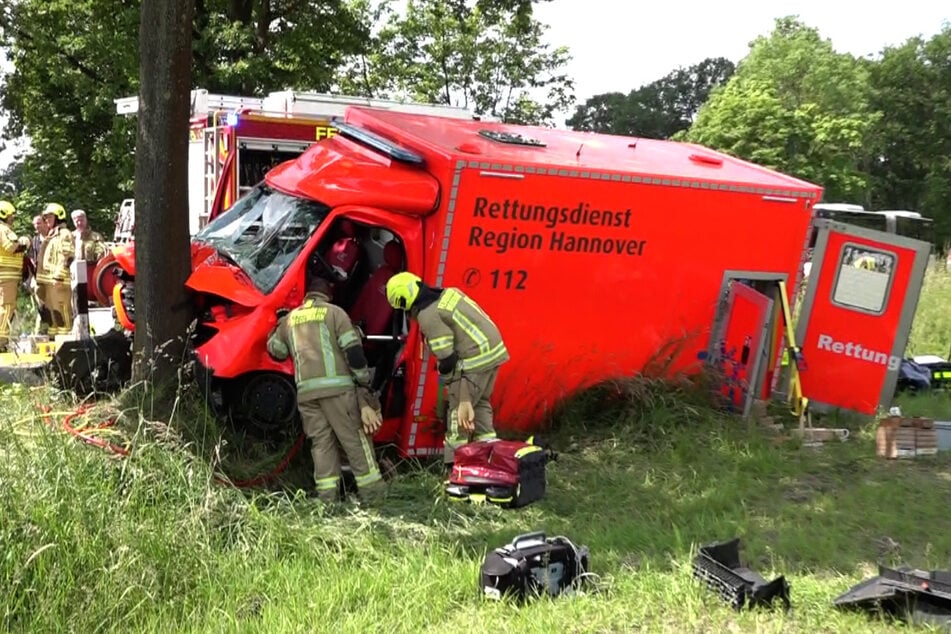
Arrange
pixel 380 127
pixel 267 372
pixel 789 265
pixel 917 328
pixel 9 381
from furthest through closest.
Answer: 1. pixel 917 328
2. pixel 789 265
3. pixel 380 127
4. pixel 9 381
5. pixel 267 372

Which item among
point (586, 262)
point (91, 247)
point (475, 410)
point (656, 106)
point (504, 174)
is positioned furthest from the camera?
point (656, 106)

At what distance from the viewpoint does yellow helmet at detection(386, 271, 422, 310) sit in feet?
19.3

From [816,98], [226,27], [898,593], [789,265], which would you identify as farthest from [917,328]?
[816,98]

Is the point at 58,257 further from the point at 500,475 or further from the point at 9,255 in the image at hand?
the point at 500,475

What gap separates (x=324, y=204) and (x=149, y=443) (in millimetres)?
2302

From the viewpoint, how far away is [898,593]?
3.83m

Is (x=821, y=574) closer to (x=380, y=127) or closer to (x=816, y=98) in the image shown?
(x=380, y=127)

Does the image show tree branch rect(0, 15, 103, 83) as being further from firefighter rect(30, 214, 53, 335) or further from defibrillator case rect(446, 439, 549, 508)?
defibrillator case rect(446, 439, 549, 508)

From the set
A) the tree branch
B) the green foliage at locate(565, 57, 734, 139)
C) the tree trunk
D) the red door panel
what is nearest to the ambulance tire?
the tree trunk

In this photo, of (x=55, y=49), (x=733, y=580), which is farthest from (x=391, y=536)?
(x=55, y=49)

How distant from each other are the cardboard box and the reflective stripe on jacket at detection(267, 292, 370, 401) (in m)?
4.03

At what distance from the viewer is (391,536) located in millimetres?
4941

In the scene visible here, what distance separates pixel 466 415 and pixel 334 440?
0.89 meters

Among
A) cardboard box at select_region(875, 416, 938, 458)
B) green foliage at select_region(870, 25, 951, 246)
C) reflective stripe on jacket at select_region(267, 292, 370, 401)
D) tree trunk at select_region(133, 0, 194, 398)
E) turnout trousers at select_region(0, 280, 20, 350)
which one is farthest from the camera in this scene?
green foliage at select_region(870, 25, 951, 246)
